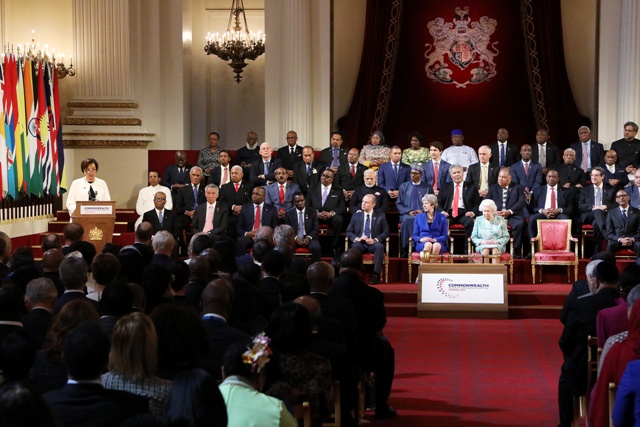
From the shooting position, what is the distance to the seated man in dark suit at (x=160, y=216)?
45.9 ft

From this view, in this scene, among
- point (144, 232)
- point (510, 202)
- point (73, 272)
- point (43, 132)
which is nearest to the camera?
point (73, 272)

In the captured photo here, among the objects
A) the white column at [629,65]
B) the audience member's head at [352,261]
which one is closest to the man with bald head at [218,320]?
the audience member's head at [352,261]

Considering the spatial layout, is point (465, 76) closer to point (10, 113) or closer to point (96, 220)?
point (96, 220)

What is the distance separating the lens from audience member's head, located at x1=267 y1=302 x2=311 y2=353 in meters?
4.78

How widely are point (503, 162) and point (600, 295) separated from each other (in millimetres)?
9073

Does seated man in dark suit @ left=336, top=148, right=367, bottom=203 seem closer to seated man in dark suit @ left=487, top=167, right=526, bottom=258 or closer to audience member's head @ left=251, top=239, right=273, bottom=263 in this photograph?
seated man in dark suit @ left=487, top=167, right=526, bottom=258

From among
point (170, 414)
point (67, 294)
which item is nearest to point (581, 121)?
point (67, 294)

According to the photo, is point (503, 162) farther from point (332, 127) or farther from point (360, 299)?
point (360, 299)

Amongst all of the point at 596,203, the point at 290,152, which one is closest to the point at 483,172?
the point at 596,203

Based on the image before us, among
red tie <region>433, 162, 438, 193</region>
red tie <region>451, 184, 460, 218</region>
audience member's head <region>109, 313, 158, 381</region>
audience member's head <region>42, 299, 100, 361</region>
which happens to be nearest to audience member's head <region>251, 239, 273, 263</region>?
audience member's head <region>42, 299, 100, 361</region>

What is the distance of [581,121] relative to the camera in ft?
54.7

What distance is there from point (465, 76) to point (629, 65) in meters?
2.66

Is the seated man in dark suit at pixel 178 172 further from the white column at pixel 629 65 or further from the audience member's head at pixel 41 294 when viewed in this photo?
the audience member's head at pixel 41 294

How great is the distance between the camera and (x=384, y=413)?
289 inches
